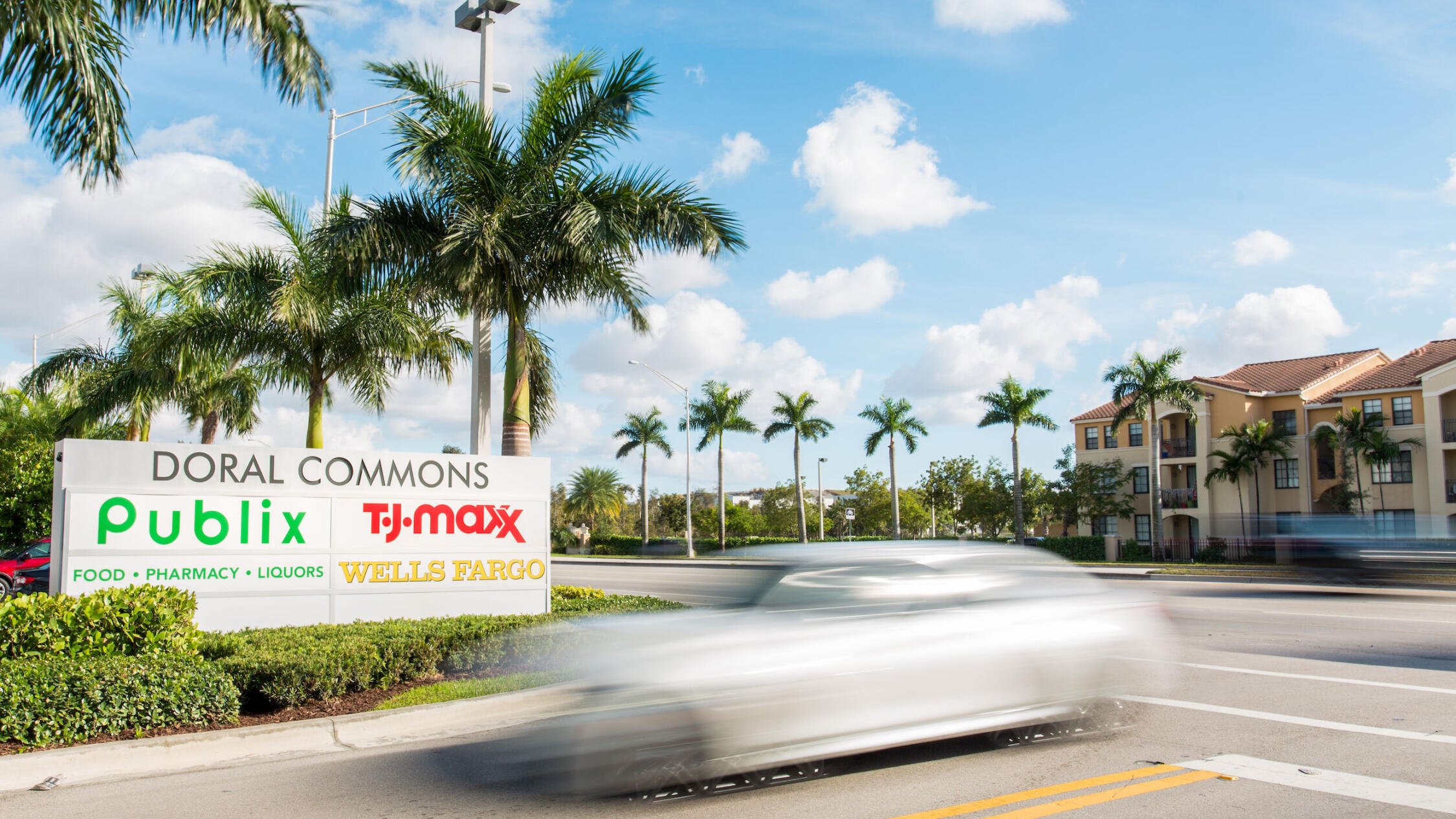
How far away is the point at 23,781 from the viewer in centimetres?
603

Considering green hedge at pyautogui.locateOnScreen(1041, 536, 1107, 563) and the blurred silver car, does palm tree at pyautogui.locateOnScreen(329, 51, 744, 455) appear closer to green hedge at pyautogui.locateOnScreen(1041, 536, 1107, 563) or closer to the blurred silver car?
the blurred silver car

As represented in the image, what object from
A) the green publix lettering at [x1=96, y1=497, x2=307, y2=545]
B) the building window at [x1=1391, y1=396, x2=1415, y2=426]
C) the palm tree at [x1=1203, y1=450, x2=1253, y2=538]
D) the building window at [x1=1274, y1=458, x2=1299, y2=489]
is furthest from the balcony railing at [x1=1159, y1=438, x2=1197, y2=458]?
the green publix lettering at [x1=96, y1=497, x2=307, y2=545]

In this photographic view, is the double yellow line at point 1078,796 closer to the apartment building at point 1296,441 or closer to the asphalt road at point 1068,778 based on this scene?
the asphalt road at point 1068,778

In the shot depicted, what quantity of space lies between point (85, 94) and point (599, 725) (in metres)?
7.61

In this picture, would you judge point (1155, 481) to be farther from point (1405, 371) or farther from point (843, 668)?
point (843, 668)

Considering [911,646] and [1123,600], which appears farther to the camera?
[1123,600]

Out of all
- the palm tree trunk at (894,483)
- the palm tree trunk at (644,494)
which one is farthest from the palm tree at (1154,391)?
the palm tree trunk at (644,494)

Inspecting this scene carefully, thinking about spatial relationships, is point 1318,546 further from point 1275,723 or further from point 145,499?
point 145,499

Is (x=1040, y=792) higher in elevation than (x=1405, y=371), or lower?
lower

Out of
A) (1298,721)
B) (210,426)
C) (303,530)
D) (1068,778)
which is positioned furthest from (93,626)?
(210,426)

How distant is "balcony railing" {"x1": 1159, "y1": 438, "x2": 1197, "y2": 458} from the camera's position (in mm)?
48781

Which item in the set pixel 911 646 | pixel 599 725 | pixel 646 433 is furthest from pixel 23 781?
pixel 646 433

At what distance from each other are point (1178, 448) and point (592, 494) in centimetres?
4165

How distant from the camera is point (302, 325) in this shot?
1454cm
